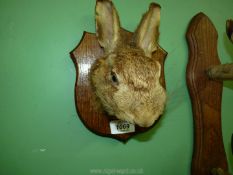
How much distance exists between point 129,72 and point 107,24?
0.62 ft

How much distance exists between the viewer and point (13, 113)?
658 mm

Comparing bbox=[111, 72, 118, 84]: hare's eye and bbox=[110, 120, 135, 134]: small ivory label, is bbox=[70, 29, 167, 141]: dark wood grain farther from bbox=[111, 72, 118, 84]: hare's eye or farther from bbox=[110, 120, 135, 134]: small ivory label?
bbox=[111, 72, 118, 84]: hare's eye

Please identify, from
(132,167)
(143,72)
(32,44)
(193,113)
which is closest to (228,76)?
(193,113)

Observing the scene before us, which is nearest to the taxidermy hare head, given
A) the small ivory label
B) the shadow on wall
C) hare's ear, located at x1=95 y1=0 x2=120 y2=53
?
hare's ear, located at x1=95 y1=0 x2=120 y2=53

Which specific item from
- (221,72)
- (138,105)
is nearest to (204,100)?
(221,72)

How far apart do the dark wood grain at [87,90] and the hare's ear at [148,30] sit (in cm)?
7

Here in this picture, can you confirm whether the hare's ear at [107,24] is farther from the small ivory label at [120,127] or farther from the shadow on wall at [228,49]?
the shadow on wall at [228,49]

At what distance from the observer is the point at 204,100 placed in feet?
2.50

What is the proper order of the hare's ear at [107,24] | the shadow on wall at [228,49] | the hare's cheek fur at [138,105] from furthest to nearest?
the shadow on wall at [228,49]
the hare's ear at [107,24]
the hare's cheek fur at [138,105]

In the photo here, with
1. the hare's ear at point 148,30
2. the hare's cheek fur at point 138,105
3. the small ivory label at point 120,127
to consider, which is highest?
the hare's ear at point 148,30

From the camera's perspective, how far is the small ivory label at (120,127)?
68 cm

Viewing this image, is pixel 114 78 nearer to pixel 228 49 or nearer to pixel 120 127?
pixel 120 127

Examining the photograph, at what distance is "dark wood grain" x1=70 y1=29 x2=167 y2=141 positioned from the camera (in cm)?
66

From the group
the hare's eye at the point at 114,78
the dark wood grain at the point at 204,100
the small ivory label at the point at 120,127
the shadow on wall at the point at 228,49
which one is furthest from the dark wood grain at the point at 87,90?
the shadow on wall at the point at 228,49
